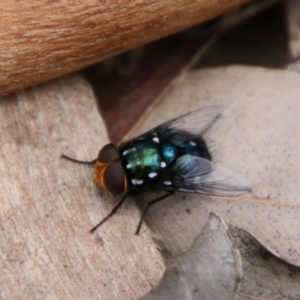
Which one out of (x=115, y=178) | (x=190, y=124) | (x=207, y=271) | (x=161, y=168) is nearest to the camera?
(x=207, y=271)

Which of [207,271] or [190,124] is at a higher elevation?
[190,124]

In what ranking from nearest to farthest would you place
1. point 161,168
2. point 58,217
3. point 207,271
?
point 207,271 → point 58,217 → point 161,168

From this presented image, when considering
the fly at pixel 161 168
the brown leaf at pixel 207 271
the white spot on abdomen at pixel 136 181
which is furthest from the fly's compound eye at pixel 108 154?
the brown leaf at pixel 207 271

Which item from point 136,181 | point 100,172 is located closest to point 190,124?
point 136,181

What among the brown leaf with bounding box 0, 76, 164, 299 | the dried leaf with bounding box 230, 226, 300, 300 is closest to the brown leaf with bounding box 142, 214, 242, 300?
the brown leaf with bounding box 0, 76, 164, 299

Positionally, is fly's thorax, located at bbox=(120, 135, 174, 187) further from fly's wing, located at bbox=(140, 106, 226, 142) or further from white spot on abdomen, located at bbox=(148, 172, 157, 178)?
fly's wing, located at bbox=(140, 106, 226, 142)

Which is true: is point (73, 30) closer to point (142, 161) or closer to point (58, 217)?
point (142, 161)
